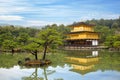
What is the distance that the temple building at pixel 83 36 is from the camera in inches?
1773

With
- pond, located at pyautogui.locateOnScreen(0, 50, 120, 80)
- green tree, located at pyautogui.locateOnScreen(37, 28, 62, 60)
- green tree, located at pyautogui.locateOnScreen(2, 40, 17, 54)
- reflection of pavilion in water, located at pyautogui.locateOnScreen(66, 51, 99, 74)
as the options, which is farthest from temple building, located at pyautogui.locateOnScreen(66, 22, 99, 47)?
pond, located at pyautogui.locateOnScreen(0, 50, 120, 80)

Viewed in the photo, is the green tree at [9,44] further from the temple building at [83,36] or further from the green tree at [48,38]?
the temple building at [83,36]

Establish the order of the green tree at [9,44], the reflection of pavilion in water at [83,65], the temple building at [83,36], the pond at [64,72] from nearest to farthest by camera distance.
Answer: the pond at [64,72] → the reflection of pavilion in water at [83,65] → the green tree at [9,44] → the temple building at [83,36]

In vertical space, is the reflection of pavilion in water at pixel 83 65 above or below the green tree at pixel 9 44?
below

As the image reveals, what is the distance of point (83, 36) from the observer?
45.3m

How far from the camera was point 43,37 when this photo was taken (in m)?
21.7

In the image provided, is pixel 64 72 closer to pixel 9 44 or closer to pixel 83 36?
pixel 9 44

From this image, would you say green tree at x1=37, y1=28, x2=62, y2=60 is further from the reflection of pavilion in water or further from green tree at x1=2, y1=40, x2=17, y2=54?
green tree at x1=2, y1=40, x2=17, y2=54

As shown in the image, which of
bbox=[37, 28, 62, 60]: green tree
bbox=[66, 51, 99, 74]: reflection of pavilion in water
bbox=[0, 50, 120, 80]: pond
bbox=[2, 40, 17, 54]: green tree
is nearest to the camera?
bbox=[0, 50, 120, 80]: pond

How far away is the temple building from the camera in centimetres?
4503

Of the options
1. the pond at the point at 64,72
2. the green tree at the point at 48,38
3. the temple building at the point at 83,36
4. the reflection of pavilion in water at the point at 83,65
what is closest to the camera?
the pond at the point at 64,72

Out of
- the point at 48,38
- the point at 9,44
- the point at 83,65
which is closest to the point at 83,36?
the point at 9,44

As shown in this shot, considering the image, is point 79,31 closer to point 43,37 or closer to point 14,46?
point 14,46

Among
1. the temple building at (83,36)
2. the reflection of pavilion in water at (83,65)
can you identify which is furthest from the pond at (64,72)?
the temple building at (83,36)
